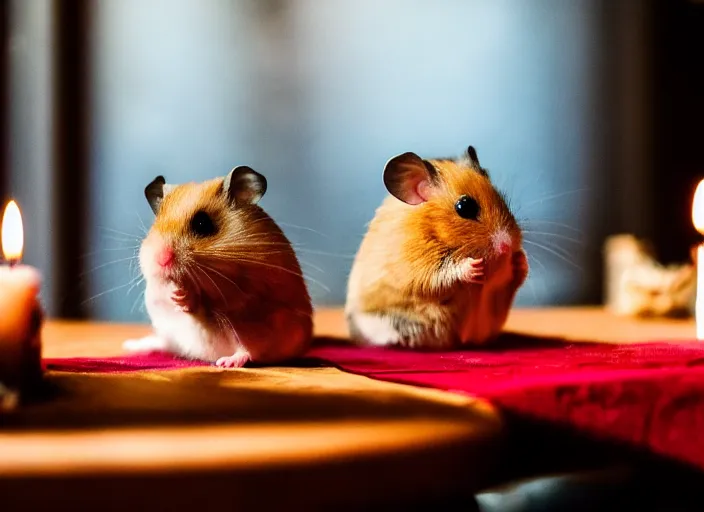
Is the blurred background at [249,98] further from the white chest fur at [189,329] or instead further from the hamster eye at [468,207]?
the white chest fur at [189,329]

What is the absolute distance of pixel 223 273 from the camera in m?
0.92

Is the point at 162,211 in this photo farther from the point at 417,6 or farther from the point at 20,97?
the point at 417,6

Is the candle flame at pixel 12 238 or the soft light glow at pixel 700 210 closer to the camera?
the candle flame at pixel 12 238

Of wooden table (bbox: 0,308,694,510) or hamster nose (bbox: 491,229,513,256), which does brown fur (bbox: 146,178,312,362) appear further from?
hamster nose (bbox: 491,229,513,256)

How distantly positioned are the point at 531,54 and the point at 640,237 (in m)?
0.75

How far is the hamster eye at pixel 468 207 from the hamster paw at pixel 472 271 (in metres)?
0.07

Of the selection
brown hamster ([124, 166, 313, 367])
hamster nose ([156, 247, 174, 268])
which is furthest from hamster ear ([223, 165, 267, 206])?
hamster nose ([156, 247, 174, 268])

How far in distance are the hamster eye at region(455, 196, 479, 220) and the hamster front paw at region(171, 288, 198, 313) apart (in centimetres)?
42

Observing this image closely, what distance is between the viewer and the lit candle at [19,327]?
2.25 feet

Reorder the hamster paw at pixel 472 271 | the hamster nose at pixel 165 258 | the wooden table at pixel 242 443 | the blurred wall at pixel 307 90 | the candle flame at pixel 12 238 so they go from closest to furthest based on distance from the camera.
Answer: the wooden table at pixel 242 443, the candle flame at pixel 12 238, the hamster nose at pixel 165 258, the hamster paw at pixel 472 271, the blurred wall at pixel 307 90

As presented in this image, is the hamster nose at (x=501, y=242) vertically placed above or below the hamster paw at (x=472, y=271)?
above

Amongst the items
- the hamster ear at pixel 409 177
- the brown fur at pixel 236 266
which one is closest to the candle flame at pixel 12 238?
the brown fur at pixel 236 266

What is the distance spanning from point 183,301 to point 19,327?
0.24 meters

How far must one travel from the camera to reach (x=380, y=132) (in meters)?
1.90
